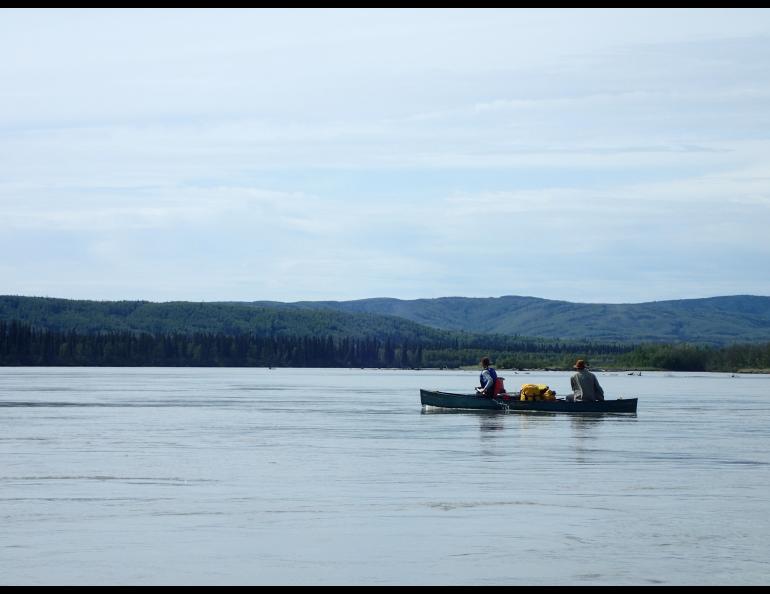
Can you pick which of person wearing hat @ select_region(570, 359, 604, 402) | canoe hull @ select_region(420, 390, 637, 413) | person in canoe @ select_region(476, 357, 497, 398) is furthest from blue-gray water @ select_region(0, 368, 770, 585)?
person in canoe @ select_region(476, 357, 497, 398)

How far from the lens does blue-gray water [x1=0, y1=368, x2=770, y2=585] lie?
15203mm

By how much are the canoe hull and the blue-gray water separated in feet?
32.1

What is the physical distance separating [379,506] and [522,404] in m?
30.9

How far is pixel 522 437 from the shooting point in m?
37.3

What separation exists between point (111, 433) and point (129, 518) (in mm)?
17965

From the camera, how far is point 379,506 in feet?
67.2

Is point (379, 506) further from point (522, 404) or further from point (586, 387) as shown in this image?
point (586, 387)

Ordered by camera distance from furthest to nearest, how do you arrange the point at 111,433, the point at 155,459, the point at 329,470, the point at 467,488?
the point at 111,433
the point at 155,459
the point at 329,470
the point at 467,488

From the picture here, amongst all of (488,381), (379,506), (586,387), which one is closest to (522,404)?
A: (488,381)

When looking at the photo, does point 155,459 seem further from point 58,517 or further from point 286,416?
point 286,416

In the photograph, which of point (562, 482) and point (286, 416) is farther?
point (286, 416)

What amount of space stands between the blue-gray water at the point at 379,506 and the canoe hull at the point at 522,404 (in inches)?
385

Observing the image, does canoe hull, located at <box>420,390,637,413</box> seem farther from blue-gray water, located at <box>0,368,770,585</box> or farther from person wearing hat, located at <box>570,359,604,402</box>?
blue-gray water, located at <box>0,368,770,585</box>
